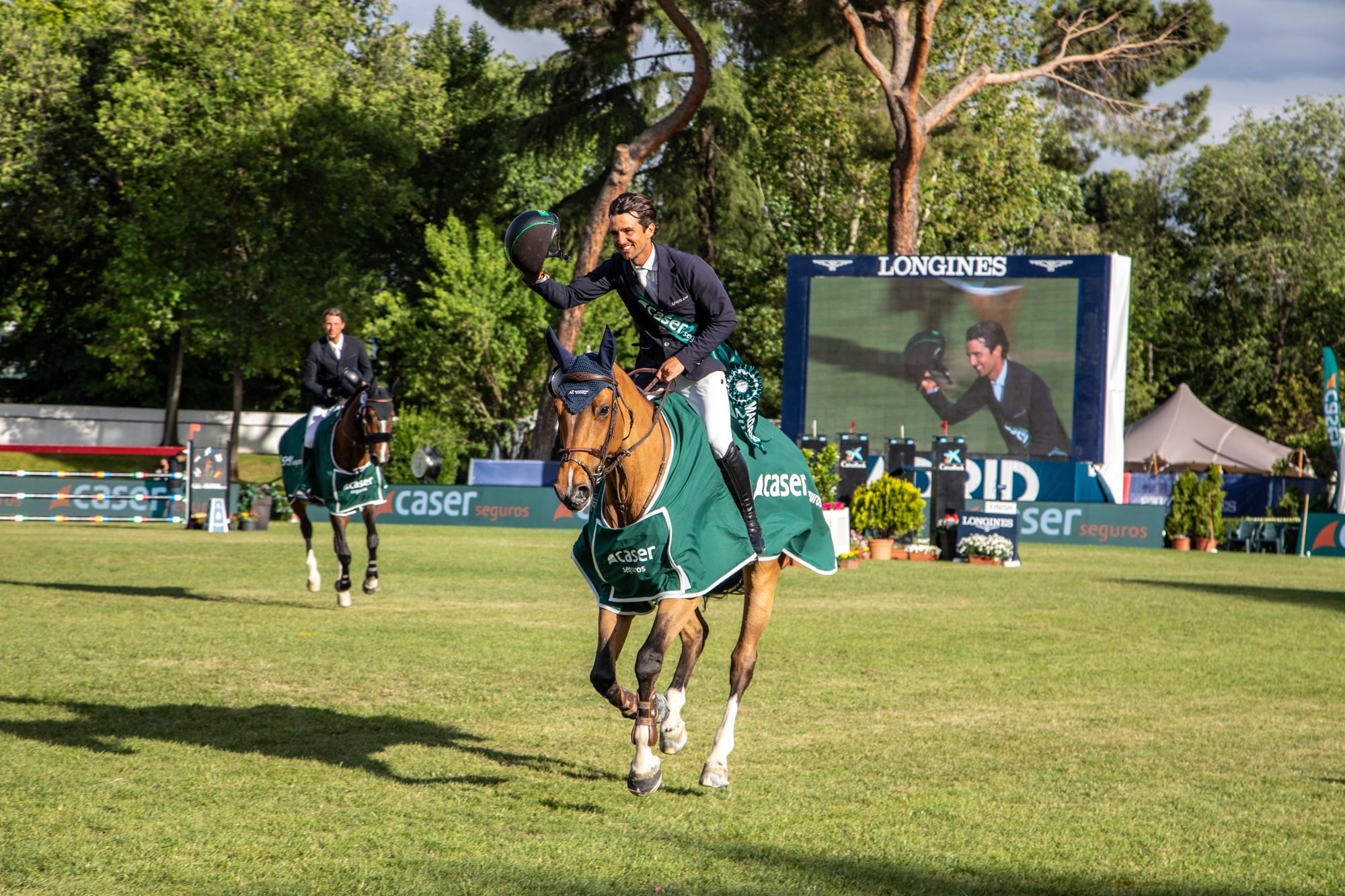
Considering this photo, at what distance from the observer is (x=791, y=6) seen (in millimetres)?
35938

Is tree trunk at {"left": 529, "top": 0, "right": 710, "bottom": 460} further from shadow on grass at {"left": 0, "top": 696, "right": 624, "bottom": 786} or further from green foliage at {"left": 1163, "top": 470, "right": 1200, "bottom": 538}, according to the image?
shadow on grass at {"left": 0, "top": 696, "right": 624, "bottom": 786}

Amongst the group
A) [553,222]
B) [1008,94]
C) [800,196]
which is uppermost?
[1008,94]

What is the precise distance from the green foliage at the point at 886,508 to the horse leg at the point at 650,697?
19.3 m

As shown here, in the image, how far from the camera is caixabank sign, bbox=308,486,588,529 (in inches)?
1282

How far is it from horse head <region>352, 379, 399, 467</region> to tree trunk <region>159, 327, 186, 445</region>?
39152mm

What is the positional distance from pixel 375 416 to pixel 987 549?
13.8 metres

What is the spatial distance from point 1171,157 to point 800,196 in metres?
20.7

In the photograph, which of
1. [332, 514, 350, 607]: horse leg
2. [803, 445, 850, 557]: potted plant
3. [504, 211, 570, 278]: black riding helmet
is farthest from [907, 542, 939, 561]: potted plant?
[504, 211, 570, 278]: black riding helmet

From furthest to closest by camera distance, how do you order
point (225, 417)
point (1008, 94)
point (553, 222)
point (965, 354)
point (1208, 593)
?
point (225, 417) → point (1008, 94) → point (965, 354) → point (1208, 593) → point (553, 222)

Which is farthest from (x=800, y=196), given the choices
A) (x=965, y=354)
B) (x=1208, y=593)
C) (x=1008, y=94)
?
(x=1208, y=593)

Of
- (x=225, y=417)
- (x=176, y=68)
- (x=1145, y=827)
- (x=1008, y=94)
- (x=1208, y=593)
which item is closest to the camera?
(x=1145, y=827)

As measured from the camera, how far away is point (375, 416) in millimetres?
13711

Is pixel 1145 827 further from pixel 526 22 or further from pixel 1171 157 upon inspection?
pixel 1171 157

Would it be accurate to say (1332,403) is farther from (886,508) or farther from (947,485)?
(886,508)
